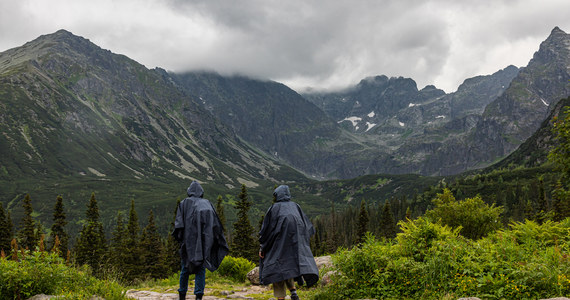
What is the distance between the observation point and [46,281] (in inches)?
343

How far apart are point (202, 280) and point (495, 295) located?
8.22 meters

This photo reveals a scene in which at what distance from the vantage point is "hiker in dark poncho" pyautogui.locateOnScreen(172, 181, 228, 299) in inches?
403

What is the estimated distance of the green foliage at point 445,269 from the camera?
8.05m

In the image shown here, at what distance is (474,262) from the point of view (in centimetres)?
920

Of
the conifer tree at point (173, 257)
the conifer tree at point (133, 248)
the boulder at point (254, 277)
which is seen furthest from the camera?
the conifer tree at point (173, 257)

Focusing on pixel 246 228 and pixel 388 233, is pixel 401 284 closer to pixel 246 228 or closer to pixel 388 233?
pixel 246 228

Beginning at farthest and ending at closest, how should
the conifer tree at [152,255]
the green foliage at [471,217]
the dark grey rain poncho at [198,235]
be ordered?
the conifer tree at [152,255] < the green foliage at [471,217] < the dark grey rain poncho at [198,235]

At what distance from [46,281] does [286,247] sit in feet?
21.4

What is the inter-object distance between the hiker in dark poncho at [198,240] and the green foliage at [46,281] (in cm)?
201

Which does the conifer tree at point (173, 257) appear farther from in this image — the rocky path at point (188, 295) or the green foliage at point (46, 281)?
the green foliage at point (46, 281)

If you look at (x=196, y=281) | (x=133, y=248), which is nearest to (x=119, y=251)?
(x=133, y=248)

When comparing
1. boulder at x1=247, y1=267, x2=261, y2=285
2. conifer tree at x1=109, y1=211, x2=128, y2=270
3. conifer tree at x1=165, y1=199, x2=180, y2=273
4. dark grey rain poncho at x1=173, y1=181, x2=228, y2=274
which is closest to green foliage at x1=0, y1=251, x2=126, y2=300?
dark grey rain poncho at x1=173, y1=181, x2=228, y2=274

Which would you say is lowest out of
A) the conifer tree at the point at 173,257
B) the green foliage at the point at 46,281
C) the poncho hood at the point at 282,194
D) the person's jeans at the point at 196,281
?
the conifer tree at the point at 173,257

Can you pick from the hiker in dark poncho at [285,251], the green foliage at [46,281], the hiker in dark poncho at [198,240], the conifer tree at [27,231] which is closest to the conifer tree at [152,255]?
the conifer tree at [27,231]
